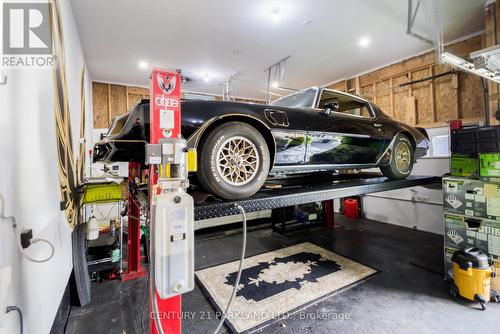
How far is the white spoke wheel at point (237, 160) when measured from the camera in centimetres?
181

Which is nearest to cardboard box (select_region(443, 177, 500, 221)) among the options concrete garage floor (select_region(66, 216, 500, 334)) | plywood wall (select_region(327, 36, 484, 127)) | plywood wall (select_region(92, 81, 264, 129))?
concrete garage floor (select_region(66, 216, 500, 334))

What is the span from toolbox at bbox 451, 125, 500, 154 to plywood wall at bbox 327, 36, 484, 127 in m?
1.94

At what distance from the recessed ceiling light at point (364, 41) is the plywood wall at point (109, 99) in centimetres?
563

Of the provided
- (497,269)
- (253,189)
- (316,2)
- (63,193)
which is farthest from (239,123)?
(497,269)

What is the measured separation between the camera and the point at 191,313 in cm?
236

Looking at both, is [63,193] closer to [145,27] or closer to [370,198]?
[145,27]

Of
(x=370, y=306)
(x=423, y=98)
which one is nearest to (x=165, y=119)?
(x=370, y=306)

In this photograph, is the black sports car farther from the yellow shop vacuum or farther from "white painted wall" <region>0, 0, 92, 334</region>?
the yellow shop vacuum

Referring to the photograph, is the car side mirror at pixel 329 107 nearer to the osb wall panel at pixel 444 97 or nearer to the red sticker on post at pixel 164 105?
the red sticker on post at pixel 164 105

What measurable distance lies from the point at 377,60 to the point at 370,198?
130 inches

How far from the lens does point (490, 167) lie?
105 inches

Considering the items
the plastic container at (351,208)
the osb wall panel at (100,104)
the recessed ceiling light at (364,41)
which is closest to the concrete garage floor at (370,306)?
the plastic container at (351,208)

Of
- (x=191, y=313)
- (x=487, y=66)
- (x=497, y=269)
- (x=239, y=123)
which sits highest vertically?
(x=487, y=66)

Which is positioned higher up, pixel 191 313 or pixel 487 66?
pixel 487 66
